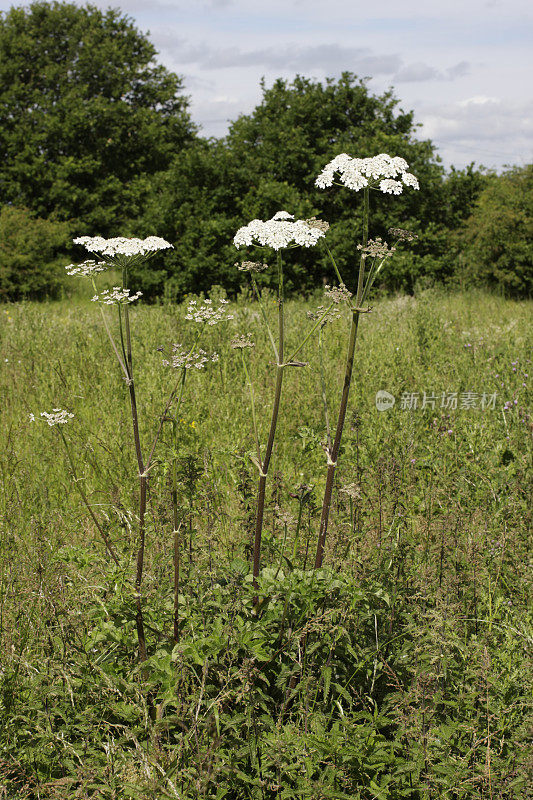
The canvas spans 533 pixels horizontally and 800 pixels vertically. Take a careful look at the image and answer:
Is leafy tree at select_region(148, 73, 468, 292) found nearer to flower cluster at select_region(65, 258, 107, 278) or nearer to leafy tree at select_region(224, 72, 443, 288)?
leafy tree at select_region(224, 72, 443, 288)

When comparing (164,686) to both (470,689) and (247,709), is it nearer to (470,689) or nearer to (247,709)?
(247,709)

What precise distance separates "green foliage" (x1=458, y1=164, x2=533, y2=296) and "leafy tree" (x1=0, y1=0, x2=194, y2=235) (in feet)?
31.0

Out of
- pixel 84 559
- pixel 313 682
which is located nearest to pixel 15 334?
pixel 84 559

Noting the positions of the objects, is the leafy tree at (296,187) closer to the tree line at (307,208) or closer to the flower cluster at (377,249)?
the tree line at (307,208)

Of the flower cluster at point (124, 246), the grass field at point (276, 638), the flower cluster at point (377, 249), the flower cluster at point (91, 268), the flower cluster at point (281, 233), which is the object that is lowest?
the grass field at point (276, 638)

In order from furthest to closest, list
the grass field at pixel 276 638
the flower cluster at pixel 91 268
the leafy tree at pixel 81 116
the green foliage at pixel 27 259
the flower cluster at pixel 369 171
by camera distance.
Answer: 1. the leafy tree at pixel 81 116
2. the green foliage at pixel 27 259
3. the flower cluster at pixel 91 268
4. the flower cluster at pixel 369 171
5. the grass field at pixel 276 638

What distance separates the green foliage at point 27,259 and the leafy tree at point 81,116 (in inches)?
151

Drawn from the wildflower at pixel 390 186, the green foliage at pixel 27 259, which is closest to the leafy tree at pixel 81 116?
the green foliage at pixel 27 259

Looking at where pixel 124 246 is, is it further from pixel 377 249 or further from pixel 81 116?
pixel 81 116

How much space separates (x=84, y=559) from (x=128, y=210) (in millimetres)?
19656

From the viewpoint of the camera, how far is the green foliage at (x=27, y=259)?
43.8ft

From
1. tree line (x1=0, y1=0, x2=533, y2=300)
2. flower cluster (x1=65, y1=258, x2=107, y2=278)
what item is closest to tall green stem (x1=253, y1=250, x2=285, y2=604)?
flower cluster (x1=65, y1=258, x2=107, y2=278)

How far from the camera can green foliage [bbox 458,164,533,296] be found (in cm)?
1149

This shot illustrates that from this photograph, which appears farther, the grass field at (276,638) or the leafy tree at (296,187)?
the leafy tree at (296,187)
